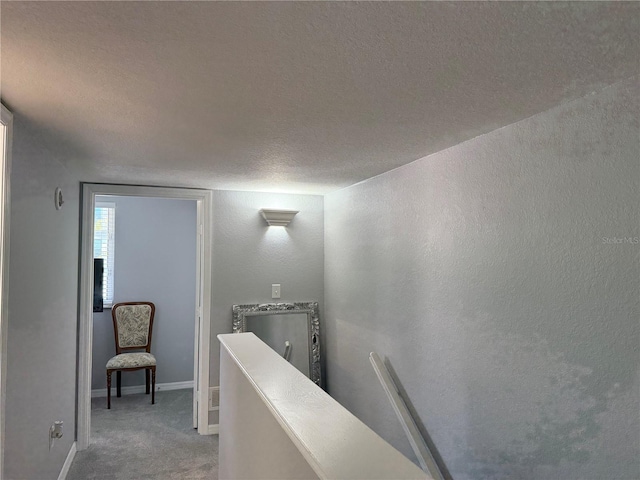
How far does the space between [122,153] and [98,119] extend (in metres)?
0.67

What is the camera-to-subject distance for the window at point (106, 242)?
196 inches

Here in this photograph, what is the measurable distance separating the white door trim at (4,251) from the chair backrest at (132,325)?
125 inches

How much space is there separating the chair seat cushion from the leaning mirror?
141cm

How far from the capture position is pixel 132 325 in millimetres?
4902

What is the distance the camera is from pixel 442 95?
161cm

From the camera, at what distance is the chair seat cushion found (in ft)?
15.0

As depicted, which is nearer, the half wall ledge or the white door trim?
the half wall ledge

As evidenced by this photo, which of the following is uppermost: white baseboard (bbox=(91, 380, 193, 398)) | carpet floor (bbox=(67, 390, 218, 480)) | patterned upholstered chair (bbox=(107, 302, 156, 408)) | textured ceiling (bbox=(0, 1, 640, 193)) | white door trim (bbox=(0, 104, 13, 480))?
textured ceiling (bbox=(0, 1, 640, 193))

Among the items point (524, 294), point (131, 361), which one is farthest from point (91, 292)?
point (524, 294)

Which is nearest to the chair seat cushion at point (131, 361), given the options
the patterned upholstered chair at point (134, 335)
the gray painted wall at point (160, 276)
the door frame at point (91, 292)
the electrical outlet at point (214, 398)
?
the patterned upholstered chair at point (134, 335)

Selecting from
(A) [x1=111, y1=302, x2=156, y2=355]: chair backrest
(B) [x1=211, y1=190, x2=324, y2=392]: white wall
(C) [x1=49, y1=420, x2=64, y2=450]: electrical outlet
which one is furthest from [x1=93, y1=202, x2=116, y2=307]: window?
(C) [x1=49, y1=420, x2=64, y2=450]: electrical outlet

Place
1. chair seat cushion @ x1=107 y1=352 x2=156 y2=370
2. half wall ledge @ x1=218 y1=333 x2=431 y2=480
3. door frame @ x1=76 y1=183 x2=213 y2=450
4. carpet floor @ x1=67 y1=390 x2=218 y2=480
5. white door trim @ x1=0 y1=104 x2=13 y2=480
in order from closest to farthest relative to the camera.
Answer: half wall ledge @ x1=218 y1=333 x2=431 y2=480 → white door trim @ x1=0 y1=104 x2=13 y2=480 → carpet floor @ x1=67 y1=390 x2=218 y2=480 → door frame @ x1=76 y1=183 x2=213 y2=450 → chair seat cushion @ x1=107 y1=352 x2=156 y2=370

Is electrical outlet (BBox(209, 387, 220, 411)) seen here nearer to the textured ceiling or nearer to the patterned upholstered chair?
the patterned upholstered chair

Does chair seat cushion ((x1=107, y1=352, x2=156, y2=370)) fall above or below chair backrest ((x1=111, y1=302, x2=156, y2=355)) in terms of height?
below
